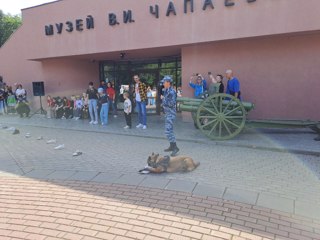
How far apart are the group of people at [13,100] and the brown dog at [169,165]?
10362 mm

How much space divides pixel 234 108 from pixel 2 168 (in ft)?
17.5

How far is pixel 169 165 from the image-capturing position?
5.03m

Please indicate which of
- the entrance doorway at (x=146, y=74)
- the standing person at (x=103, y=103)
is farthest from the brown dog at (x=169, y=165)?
the entrance doorway at (x=146, y=74)

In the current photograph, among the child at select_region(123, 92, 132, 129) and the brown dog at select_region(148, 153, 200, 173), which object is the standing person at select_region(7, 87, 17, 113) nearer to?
the child at select_region(123, 92, 132, 129)

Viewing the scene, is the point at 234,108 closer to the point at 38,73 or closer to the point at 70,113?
the point at 70,113

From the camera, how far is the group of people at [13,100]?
13.2m

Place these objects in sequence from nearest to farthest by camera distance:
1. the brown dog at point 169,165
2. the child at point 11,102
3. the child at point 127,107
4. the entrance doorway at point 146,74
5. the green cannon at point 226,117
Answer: the brown dog at point 169,165, the green cannon at point 226,117, the child at point 127,107, the entrance doorway at point 146,74, the child at point 11,102

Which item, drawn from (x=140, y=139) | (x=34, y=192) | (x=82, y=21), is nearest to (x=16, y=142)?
(x=140, y=139)

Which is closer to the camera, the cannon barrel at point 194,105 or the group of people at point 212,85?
the cannon barrel at point 194,105

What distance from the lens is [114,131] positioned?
8.97 metres

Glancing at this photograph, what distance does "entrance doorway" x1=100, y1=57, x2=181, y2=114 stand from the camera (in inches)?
497

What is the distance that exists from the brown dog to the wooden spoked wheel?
219 cm

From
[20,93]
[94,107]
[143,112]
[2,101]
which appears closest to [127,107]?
[143,112]

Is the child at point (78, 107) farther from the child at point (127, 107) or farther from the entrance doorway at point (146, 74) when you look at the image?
the child at point (127, 107)
